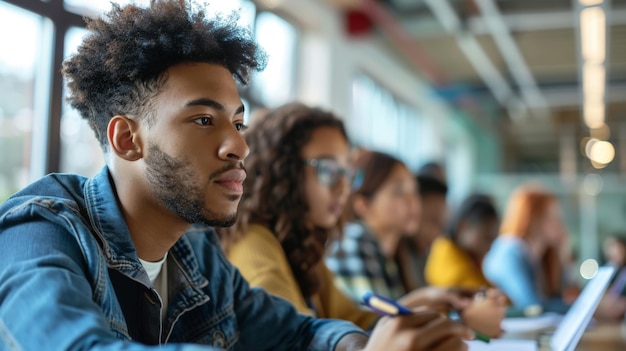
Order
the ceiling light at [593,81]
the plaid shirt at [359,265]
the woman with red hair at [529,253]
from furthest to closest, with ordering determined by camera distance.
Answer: the ceiling light at [593,81] → the woman with red hair at [529,253] → the plaid shirt at [359,265]

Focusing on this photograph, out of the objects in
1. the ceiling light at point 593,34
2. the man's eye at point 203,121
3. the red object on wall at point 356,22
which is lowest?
the man's eye at point 203,121

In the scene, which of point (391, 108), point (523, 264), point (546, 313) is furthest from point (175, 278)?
point (391, 108)

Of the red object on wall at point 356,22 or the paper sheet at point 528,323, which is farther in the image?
the red object on wall at point 356,22

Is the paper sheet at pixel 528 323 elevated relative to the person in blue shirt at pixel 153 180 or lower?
lower

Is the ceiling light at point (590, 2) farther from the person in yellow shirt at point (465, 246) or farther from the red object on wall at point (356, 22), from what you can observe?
the person in yellow shirt at point (465, 246)

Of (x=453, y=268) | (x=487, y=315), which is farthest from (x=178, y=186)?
(x=453, y=268)

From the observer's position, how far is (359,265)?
2760mm

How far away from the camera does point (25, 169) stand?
3.95 metres

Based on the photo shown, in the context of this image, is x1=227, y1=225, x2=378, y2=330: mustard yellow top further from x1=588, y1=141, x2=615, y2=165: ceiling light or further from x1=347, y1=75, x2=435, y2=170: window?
x1=588, y1=141, x2=615, y2=165: ceiling light

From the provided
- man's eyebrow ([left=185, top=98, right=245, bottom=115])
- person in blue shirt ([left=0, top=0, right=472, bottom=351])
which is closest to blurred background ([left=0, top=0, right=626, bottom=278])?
person in blue shirt ([left=0, top=0, right=472, bottom=351])

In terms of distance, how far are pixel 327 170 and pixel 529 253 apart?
2819 millimetres

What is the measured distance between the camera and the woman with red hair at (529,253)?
4109 mm

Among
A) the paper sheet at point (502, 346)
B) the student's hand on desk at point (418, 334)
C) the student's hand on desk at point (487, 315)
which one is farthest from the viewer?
the student's hand on desk at point (487, 315)

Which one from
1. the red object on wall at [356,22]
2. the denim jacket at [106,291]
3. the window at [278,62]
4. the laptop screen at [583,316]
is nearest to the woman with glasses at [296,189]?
the denim jacket at [106,291]
